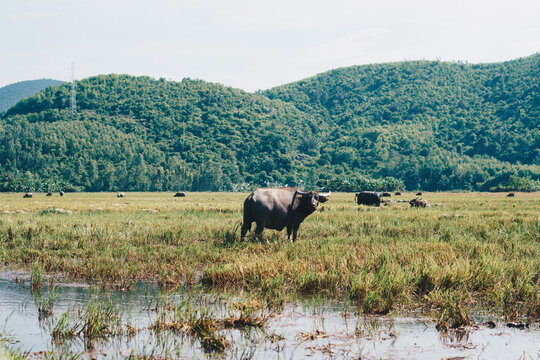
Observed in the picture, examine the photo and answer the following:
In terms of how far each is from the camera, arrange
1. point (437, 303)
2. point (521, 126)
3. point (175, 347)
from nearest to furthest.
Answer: point (175, 347), point (437, 303), point (521, 126)

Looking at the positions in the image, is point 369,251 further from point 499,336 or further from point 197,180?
point 197,180

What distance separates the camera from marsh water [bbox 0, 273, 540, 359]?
6.23 metres

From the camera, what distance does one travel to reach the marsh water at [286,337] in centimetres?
623

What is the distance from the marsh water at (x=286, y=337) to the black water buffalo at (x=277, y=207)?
6.67m

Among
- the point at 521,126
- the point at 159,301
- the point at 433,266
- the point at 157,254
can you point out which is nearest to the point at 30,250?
the point at 157,254

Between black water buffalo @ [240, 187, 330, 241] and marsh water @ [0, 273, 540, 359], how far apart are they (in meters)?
6.67

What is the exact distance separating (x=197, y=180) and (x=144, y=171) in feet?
52.7

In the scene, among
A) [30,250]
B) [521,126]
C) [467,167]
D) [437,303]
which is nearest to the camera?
[437,303]

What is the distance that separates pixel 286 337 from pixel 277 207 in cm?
867

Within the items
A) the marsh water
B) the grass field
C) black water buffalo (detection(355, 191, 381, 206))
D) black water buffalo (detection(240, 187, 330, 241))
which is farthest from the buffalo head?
black water buffalo (detection(355, 191, 381, 206))

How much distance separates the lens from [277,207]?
15.5m

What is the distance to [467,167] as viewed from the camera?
163500mm

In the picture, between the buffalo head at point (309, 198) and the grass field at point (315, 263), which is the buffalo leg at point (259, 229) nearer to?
the grass field at point (315, 263)

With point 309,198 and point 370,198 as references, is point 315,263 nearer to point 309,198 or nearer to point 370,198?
point 309,198
